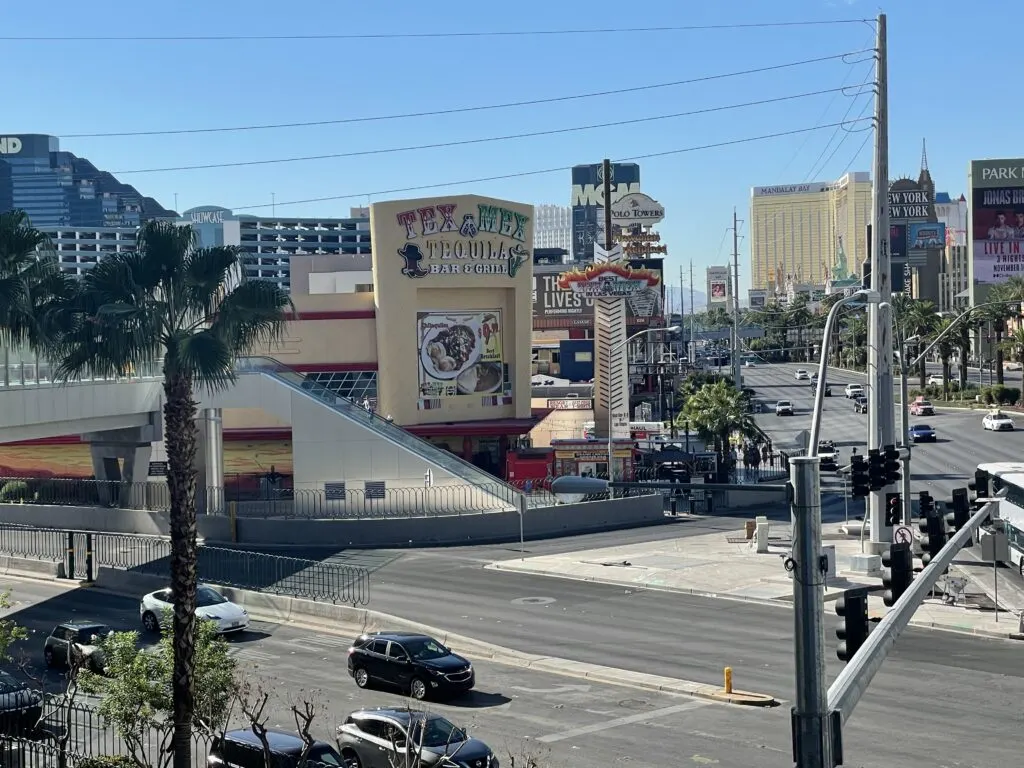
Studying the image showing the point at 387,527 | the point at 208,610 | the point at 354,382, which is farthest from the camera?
the point at 354,382

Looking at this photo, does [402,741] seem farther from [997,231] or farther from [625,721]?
[997,231]

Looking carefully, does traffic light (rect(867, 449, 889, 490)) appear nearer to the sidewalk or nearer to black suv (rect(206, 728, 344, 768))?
black suv (rect(206, 728, 344, 768))

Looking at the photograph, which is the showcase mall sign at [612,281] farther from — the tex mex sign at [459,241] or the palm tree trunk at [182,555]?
the palm tree trunk at [182,555]

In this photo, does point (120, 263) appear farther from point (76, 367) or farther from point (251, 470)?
point (251, 470)

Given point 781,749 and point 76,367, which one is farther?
point 76,367

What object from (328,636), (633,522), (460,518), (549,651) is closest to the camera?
(549,651)

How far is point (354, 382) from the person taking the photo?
2699 inches

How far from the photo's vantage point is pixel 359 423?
184 ft

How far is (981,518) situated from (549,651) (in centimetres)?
1414

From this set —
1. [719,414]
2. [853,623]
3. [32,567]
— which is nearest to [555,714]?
[853,623]

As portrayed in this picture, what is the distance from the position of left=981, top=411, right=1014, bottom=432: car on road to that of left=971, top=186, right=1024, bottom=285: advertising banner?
77.3 m

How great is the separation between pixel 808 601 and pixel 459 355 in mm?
59077

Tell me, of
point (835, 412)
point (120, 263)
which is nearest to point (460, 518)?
point (120, 263)

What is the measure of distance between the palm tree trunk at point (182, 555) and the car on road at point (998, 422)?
71776 millimetres
